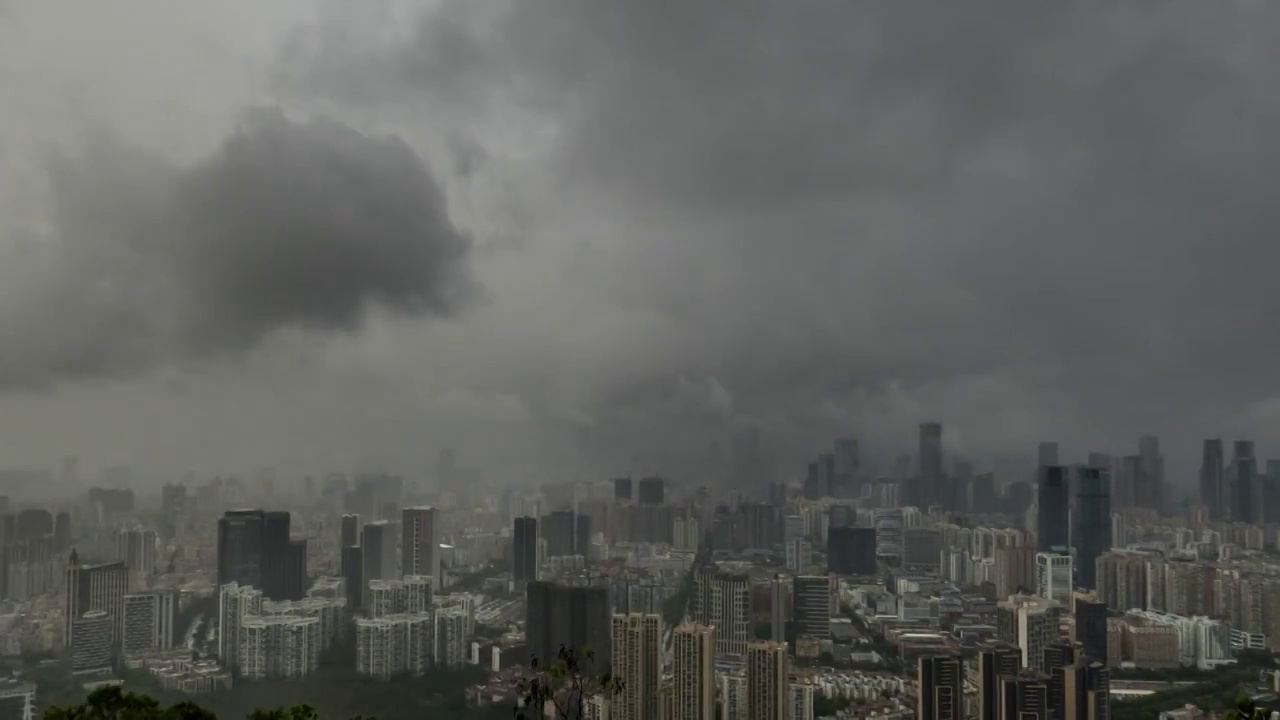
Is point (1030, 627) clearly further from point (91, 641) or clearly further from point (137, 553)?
point (137, 553)

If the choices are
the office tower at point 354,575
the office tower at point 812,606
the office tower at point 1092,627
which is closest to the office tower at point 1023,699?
the office tower at point 1092,627

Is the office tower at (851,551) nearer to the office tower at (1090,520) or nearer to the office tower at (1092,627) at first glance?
the office tower at (1090,520)

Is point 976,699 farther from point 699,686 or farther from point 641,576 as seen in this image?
point 641,576

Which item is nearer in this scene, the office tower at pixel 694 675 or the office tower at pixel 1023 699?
the office tower at pixel 1023 699

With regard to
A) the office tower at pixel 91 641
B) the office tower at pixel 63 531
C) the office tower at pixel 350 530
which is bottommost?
the office tower at pixel 91 641

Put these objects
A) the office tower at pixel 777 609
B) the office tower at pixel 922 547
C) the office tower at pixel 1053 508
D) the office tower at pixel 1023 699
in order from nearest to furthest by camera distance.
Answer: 1. the office tower at pixel 1023 699
2. the office tower at pixel 777 609
3. the office tower at pixel 1053 508
4. the office tower at pixel 922 547

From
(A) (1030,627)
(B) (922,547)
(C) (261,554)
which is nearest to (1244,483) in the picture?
(B) (922,547)

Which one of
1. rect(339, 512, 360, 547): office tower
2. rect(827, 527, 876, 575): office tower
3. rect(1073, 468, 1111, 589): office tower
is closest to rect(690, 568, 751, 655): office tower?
rect(827, 527, 876, 575): office tower
